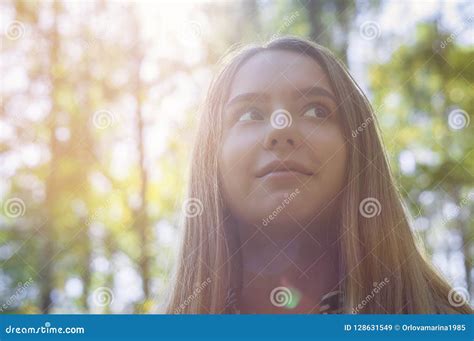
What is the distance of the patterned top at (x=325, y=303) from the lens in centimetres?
264

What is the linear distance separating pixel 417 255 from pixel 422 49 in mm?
1341

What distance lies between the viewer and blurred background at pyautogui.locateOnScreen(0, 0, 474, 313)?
10.7 feet

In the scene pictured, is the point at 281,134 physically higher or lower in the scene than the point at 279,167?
higher

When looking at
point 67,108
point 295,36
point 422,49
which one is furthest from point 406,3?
point 67,108

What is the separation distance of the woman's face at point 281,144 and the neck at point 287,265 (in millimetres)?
112

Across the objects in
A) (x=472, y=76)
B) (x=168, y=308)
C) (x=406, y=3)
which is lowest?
(x=168, y=308)

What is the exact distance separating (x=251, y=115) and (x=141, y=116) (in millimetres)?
→ 965

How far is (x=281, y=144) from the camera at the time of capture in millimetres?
2609

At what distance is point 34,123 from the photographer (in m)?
3.50

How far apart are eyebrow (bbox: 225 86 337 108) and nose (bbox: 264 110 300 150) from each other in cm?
10

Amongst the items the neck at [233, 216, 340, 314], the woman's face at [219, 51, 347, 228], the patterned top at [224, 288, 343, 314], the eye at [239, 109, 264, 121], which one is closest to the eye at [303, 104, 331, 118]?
the woman's face at [219, 51, 347, 228]

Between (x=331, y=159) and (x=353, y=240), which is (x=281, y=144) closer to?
(x=331, y=159)

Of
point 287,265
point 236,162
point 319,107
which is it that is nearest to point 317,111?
point 319,107

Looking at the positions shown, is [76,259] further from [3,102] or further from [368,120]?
[368,120]
